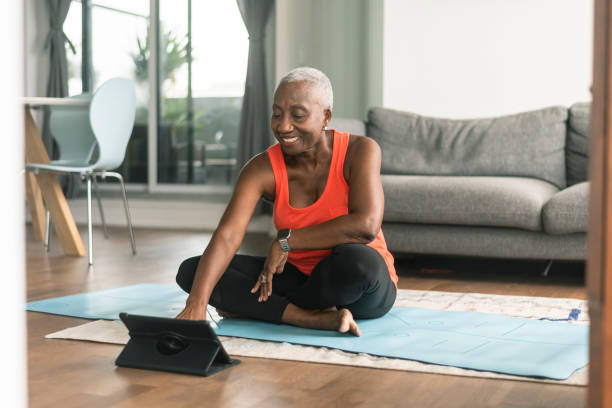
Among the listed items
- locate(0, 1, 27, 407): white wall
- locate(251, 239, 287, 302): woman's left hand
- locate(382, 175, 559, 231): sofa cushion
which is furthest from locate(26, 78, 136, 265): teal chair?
→ locate(0, 1, 27, 407): white wall

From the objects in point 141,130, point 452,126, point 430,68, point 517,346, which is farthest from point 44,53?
point 517,346

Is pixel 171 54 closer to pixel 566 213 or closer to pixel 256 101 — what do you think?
pixel 256 101

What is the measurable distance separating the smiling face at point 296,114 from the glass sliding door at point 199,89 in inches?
148

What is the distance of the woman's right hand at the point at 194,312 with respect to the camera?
1953 millimetres

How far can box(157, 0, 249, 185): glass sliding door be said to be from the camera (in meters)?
5.94

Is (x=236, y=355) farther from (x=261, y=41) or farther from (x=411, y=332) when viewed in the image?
(x=261, y=41)

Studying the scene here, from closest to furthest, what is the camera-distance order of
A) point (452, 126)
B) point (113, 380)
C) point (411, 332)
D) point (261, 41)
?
point (113, 380) < point (411, 332) < point (452, 126) < point (261, 41)

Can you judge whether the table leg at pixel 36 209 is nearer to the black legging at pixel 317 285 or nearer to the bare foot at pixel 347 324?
the black legging at pixel 317 285

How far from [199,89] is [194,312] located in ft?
14.1

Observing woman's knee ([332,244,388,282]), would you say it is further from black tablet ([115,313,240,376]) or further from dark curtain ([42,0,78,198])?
dark curtain ([42,0,78,198])

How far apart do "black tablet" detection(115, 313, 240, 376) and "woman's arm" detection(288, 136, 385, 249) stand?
447 mm

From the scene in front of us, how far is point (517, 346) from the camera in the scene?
2.02 meters

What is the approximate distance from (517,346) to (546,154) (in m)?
2.08

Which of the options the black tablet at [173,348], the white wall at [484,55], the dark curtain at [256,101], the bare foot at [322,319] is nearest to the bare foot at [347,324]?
the bare foot at [322,319]
